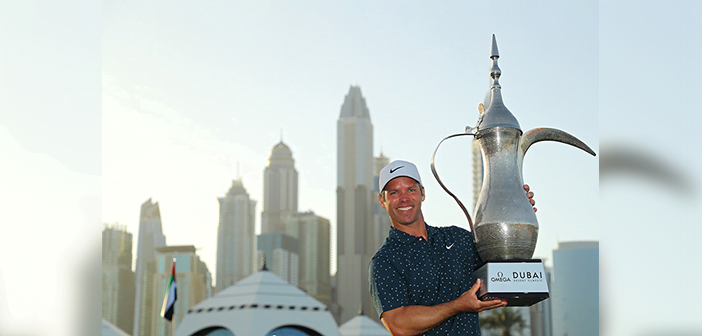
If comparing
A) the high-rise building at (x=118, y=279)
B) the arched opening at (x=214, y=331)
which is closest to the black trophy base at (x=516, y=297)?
the arched opening at (x=214, y=331)

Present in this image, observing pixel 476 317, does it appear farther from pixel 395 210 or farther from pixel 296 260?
pixel 296 260

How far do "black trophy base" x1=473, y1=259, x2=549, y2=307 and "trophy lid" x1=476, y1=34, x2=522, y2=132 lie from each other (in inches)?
24.7

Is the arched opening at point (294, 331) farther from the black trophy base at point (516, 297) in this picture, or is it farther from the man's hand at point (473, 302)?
the man's hand at point (473, 302)

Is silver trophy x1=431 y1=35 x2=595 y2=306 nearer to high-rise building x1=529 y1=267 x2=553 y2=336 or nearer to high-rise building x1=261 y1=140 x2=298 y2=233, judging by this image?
high-rise building x1=529 y1=267 x2=553 y2=336

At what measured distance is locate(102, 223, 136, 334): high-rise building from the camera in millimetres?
86875

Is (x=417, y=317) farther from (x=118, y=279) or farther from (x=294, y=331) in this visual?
(x=118, y=279)

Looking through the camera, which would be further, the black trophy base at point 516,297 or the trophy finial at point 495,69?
the trophy finial at point 495,69

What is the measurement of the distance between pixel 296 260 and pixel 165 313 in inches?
3241

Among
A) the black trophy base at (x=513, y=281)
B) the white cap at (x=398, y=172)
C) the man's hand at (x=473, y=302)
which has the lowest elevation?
the man's hand at (x=473, y=302)

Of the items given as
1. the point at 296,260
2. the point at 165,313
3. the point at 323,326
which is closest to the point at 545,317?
the point at 323,326

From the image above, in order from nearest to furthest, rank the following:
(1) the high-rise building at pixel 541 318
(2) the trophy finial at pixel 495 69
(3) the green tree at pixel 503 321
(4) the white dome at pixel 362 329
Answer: (2) the trophy finial at pixel 495 69
(4) the white dome at pixel 362 329
(3) the green tree at pixel 503 321
(1) the high-rise building at pixel 541 318

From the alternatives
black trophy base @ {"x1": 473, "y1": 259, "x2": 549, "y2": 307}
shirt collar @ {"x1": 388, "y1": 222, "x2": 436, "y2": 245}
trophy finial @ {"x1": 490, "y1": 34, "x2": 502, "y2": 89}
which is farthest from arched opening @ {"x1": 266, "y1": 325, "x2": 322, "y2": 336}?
black trophy base @ {"x1": 473, "y1": 259, "x2": 549, "y2": 307}

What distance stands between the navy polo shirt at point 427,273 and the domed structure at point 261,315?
1064 inches

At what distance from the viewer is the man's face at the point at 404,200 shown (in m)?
3.36
